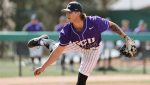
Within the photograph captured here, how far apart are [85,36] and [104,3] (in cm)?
2419

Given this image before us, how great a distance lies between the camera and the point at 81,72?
30.0 ft

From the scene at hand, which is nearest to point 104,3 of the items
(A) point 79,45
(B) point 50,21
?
(B) point 50,21

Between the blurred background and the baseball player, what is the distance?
524 centimetres

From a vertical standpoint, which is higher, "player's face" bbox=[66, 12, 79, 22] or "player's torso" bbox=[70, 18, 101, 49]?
"player's face" bbox=[66, 12, 79, 22]

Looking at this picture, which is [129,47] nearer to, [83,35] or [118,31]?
[118,31]

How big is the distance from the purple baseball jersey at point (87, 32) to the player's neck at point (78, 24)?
0.16 feet

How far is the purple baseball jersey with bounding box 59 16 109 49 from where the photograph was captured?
8836mm

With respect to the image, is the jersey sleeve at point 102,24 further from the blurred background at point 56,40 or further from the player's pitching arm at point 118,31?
the blurred background at point 56,40

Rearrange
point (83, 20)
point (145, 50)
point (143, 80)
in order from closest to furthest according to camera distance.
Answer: point (83, 20) < point (143, 80) < point (145, 50)

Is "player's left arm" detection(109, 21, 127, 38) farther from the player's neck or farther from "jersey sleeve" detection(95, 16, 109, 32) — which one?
the player's neck

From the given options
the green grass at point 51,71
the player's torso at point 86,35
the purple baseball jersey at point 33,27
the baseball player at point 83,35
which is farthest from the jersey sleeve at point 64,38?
the purple baseball jersey at point 33,27

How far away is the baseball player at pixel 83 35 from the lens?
339 inches

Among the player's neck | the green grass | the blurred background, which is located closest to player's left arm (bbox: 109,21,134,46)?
the player's neck

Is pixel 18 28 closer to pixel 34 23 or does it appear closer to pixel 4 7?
pixel 4 7
